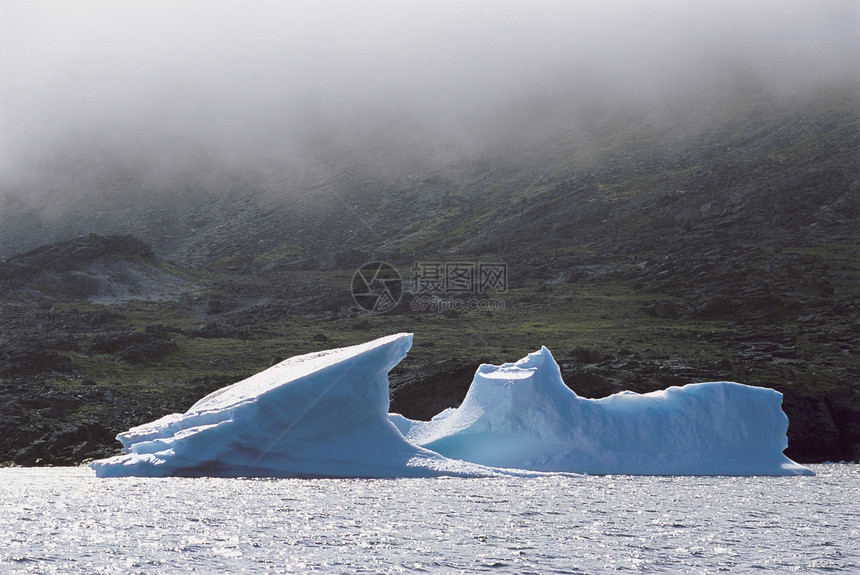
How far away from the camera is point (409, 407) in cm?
7231

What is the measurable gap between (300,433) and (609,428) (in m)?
14.4

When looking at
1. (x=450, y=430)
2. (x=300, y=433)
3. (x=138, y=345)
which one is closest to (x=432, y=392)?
(x=450, y=430)

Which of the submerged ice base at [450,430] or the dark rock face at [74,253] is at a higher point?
the dark rock face at [74,253]

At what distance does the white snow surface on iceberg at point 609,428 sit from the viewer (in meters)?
38.8

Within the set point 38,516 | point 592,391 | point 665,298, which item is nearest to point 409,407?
point 592,391

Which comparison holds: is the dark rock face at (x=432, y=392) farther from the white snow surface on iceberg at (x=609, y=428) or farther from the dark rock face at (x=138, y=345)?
the dark rock face at (x=138, y=345)

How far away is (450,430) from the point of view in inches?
1614

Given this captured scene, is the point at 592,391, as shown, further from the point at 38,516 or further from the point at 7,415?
the point at 38,516

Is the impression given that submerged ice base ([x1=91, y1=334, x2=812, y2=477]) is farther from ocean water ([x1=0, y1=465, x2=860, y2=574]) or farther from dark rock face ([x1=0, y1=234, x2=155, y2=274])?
dark rock face ([x1=0, y1=234, x2=155, y2=274])

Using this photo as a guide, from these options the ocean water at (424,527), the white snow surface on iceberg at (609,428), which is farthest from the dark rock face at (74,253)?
the white snow surface on iceberg at (609,428)

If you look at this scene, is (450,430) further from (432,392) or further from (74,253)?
(74,253)

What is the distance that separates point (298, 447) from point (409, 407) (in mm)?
37767

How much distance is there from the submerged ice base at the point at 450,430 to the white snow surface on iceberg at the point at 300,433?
0.05 metres

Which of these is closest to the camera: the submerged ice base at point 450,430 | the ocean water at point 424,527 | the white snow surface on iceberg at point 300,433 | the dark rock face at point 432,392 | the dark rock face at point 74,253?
the ocean water at point 424,527
